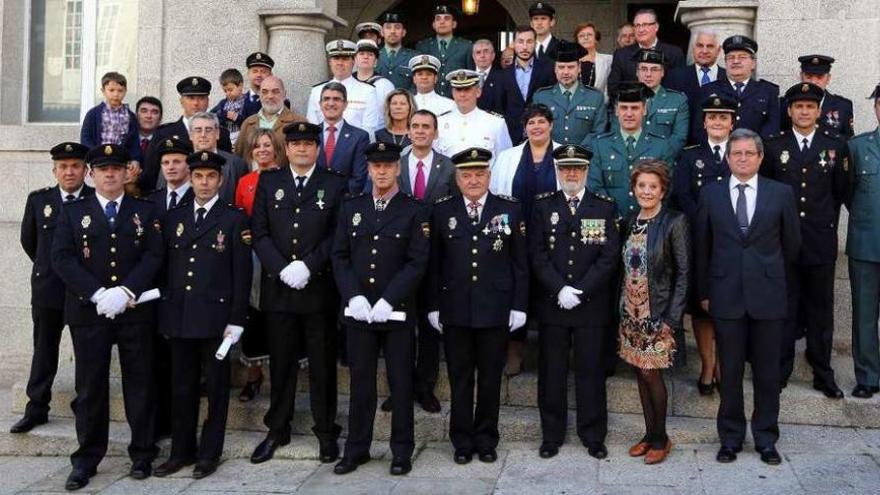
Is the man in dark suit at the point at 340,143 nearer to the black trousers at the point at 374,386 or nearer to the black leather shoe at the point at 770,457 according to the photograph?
the black trousers at the point at 374,386

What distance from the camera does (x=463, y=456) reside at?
248 inches

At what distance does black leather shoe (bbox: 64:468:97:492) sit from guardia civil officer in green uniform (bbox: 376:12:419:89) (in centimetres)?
428

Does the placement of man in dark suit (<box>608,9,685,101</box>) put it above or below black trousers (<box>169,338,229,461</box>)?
above

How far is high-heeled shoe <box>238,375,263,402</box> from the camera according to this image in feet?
23.5

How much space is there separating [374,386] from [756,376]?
244 centimetres

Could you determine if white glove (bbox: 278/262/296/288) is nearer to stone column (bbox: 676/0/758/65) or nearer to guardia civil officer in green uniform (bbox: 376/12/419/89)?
guardia civil officer in green uniform (bbox: 376/12/419/89)

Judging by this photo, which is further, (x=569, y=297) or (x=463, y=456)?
(x=463, y=456)

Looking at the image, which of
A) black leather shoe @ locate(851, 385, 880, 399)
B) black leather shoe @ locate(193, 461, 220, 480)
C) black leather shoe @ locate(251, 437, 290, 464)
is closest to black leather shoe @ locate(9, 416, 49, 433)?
black leather shoe @ locate(193, 461, 220, 480)

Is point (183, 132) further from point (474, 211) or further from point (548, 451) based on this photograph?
point (548, 451)

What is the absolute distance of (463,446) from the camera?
6.32m

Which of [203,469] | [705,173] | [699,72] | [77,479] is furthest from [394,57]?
[77,479]

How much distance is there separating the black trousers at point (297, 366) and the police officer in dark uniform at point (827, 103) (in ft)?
12.7

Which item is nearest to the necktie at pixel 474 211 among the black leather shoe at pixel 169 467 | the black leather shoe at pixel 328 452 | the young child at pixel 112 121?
the black leather shoe at pixel 328 452

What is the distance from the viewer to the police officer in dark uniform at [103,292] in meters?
6.20
